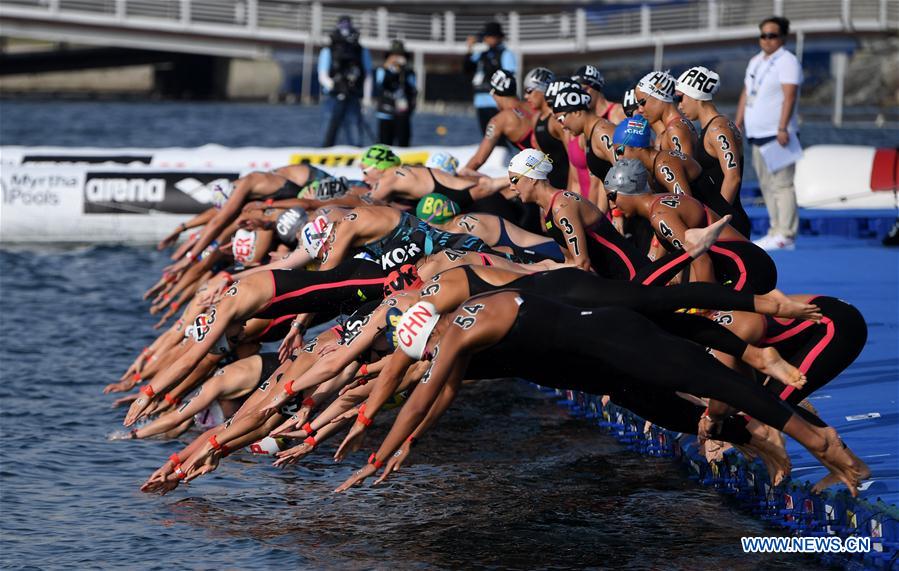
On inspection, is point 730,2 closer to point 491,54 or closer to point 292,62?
point 292,62

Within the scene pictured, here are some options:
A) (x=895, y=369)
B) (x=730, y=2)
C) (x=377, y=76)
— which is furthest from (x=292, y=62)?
(x=895, y=369)

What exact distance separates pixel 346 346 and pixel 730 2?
31.8 meters

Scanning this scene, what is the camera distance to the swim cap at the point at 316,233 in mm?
10750

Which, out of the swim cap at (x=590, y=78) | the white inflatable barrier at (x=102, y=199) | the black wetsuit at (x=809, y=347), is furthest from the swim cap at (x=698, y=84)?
the white inflatable barrier at (x=102, y=199)

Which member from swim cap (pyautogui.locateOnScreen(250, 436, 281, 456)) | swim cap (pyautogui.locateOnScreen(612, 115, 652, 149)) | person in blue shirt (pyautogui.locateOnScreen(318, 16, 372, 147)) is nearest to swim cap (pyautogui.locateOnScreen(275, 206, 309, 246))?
swim cap (pyautogui.locateOnScreen(250, 436, 281, 456))

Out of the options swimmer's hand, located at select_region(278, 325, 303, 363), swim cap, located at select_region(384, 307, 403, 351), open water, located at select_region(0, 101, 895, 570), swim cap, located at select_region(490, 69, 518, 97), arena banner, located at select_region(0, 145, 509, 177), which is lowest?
open water, located at select_region(0, 101, 895, 570)

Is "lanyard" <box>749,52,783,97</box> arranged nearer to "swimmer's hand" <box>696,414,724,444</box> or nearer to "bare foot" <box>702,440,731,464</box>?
"bare foot" <box>702,440,731,464</box>

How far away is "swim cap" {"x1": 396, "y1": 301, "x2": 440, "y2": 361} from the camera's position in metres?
7.79

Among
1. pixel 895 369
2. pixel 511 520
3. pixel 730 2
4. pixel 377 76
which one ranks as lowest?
pixel 511 520

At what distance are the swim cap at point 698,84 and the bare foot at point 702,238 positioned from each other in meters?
3.11

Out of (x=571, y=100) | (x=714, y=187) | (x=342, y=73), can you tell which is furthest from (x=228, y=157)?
(x=714, y=187)

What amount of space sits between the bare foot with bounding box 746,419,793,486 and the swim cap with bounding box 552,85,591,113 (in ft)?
13.9

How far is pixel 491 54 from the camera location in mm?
19641

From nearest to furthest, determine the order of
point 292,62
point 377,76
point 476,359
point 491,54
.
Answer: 1. point 476,359
2. point 491,54
3. point 377,76
4. point 292,62
